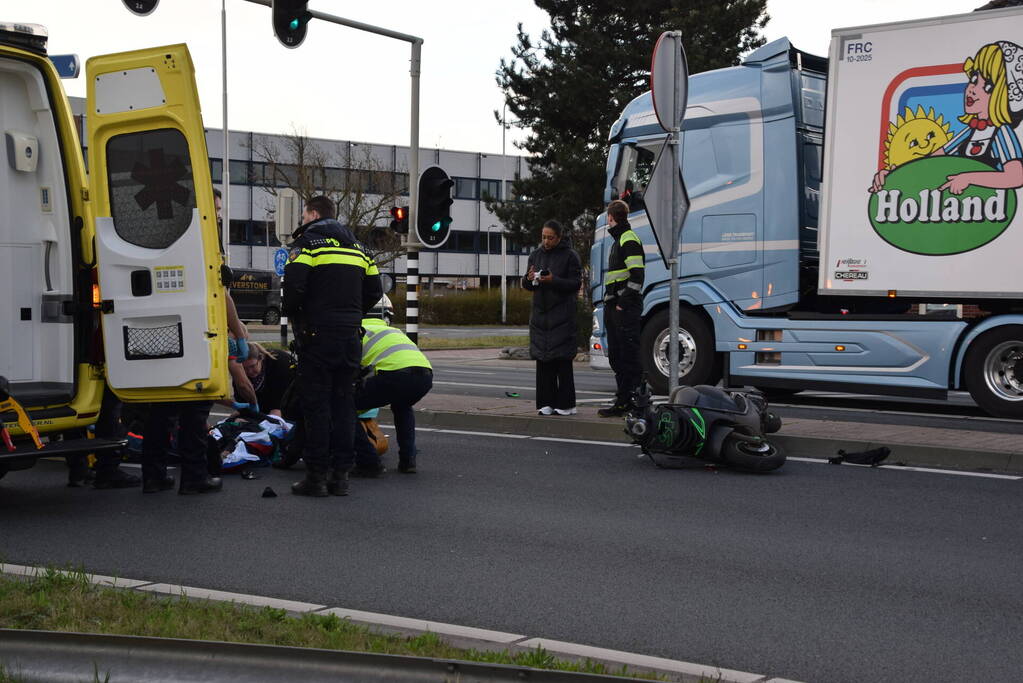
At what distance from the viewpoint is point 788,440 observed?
990cm

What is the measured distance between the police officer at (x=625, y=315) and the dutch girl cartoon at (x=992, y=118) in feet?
11.1

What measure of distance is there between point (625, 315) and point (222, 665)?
8.01m

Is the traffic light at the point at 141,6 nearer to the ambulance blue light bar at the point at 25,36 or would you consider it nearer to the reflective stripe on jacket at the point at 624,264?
the reflective stripe on jacket at the point at 624,264

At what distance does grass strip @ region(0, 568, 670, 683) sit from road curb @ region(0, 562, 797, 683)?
0.30 feet

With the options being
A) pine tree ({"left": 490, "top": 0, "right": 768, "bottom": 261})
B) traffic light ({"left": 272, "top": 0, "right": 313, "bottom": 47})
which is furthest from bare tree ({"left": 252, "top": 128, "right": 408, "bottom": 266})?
traffic light ({"left": 272, "top": 0, "right": 313, "bottom": 47})

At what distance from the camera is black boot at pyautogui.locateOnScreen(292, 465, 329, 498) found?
7.96 meters

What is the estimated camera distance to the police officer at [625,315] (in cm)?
1149

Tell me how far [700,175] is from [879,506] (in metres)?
7.37

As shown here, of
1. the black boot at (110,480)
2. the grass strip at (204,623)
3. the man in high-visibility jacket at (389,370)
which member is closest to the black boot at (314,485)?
the man in high-visibility jacket at (389,370)

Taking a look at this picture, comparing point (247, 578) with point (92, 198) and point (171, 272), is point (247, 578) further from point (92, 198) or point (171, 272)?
point (92, 198)

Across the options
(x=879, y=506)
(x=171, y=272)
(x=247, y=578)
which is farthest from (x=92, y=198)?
(x=879, y=506)

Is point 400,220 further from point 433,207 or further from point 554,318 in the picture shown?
point 554,318

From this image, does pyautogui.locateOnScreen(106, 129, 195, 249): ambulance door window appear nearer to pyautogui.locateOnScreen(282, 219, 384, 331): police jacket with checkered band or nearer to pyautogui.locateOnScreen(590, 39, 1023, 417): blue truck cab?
pyautogui.locateOnScreen(282, 219, 384, 331): police jacket with checkered band

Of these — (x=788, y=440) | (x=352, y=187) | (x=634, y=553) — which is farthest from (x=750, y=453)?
(x=352, y=187)
